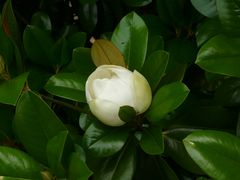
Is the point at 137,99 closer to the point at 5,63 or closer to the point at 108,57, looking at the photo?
the point at 108,57

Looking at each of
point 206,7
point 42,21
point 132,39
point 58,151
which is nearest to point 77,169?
point 58,151

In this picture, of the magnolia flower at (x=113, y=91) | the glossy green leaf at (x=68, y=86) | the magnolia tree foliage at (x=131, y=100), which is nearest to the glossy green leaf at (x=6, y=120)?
the magnolia tree foliage at (x=131, y=100)

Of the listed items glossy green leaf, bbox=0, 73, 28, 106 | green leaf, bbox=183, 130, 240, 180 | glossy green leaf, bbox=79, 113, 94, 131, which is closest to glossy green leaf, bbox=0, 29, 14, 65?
glossy green leaf, bbox=0, 73, 28, 106

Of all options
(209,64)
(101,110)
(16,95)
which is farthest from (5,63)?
(209,64)

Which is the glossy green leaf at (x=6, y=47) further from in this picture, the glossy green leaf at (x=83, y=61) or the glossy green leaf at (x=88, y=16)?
the glossy green leaf at (x=88, y=16)

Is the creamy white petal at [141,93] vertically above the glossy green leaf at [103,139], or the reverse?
the creamy white petal at [141,93]

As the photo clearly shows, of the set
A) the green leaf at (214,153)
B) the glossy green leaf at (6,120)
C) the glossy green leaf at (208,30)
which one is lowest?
the glossy green leaf at (6,120)

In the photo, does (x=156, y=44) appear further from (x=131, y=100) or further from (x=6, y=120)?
(x=6, y=120)
